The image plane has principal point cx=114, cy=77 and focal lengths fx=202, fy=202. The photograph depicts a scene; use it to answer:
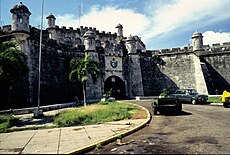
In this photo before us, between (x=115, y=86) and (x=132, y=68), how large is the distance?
3585 millimetres

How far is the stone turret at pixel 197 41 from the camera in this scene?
2712 centimetres

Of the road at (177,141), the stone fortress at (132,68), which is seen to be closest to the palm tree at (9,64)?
the stone fortress at (132,68)

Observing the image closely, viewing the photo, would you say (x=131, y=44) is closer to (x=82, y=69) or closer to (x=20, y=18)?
(x=82, y=69)

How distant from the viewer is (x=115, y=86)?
29.3 meters

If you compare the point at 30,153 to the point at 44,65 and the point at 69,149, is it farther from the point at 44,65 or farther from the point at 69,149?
the point at 44,65

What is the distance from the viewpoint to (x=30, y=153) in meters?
5.66

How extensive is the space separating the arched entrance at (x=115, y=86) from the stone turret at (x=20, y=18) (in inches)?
502

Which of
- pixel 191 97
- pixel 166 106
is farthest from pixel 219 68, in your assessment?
pixel 166 106

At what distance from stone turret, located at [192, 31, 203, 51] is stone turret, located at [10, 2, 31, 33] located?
2076 centimetres

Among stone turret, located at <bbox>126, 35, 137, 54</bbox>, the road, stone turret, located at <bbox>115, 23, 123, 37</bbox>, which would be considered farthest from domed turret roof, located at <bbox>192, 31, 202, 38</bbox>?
the road

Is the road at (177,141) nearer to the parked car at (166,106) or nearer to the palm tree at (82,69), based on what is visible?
the parked car at (166,106)

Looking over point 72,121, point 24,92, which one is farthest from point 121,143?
point 24,92

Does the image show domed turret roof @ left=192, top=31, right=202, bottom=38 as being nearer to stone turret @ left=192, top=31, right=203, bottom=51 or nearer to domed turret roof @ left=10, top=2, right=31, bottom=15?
stone turret @ left=192, top=31, right=203, bottom=51

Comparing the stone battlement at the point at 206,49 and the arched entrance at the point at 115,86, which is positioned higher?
the stone battlement at the point at 206,49
